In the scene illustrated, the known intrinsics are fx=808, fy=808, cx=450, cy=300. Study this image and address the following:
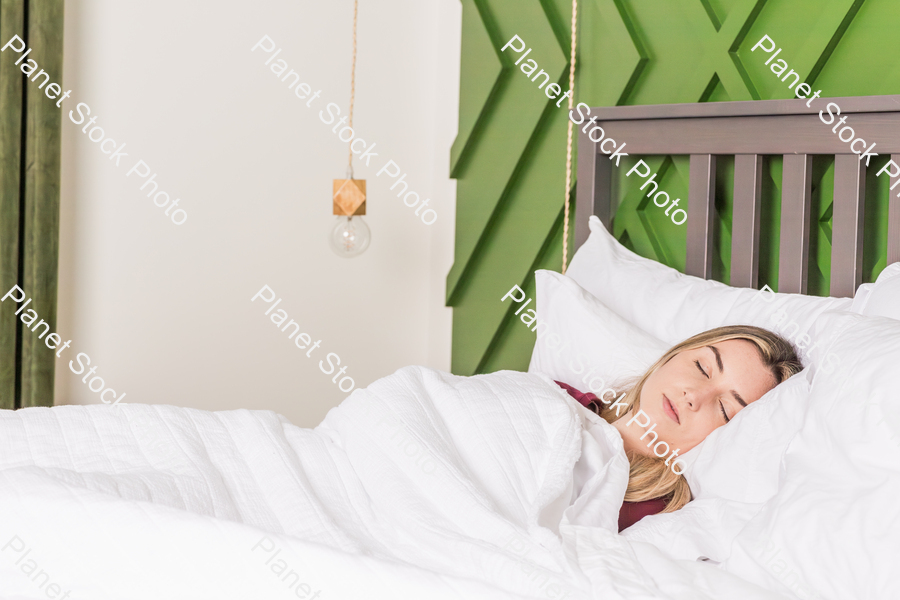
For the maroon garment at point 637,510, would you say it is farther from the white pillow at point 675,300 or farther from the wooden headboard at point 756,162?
the wooden headboard at point 756,162

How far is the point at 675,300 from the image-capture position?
1.40m

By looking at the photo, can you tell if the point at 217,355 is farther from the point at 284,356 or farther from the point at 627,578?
the point at 627,578

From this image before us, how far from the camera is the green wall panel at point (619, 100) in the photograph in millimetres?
1366

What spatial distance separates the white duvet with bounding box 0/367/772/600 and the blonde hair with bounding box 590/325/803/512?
5 cm

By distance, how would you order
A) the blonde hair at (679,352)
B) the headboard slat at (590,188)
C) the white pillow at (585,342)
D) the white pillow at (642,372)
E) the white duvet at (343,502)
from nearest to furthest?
the white duvet at (343,502) < the white pillow at (642,372) < the blonde hair at (679,352) < the white pillow at (585,342) < the headboard slat at (590,188)

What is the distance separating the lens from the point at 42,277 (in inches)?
67.7

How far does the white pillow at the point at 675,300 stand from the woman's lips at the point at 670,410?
0.18 metres

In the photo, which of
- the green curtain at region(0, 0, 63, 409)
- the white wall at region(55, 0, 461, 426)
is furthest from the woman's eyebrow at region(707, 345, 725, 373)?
the green curtain at region(0, 0, 63, 409)

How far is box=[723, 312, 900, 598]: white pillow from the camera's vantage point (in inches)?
31.9

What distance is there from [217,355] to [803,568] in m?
1.53

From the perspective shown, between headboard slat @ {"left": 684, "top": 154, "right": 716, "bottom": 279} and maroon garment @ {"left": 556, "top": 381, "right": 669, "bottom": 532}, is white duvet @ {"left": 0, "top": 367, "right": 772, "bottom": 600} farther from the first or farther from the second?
headboard slat @ {"left": 684, "top": 154, "right": 716, "bottom": 279}

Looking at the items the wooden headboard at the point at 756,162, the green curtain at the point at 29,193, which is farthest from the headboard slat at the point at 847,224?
the green curtain at the point at 29,193

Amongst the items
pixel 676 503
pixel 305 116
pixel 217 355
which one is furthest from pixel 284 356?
pixel 676 503

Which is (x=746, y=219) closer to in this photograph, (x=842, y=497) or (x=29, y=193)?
(x=842, y=497)
